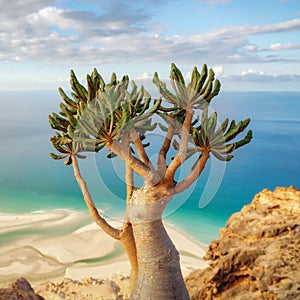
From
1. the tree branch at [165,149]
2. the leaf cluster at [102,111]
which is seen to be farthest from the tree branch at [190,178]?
the leaf cluster at [102,111]

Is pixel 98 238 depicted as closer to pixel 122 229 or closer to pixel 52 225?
pixel 52 225

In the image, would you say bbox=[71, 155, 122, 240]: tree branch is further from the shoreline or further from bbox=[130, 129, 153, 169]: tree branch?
→ the shoreline

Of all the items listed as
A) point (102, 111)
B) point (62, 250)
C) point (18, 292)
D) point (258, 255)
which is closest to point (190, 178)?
point (102, 111)

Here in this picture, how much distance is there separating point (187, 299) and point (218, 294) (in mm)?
598

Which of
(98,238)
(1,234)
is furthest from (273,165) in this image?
(1,234)

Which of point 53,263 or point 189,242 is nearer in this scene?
point 53,263

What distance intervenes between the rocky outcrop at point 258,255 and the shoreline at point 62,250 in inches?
128

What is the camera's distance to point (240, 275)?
582cm

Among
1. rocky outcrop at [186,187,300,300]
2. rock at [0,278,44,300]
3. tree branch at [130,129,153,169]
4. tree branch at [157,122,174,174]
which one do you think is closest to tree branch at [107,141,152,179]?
tree branch at [130,129,153,169]

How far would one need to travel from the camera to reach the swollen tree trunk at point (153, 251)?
5121 millimetres

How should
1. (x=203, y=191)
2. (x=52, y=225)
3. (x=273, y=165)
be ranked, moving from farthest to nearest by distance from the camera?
(x=273, y=165) < (x=52, y=225) < (x=203, y=191)

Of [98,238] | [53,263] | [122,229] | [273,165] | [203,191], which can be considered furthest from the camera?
[273,165]

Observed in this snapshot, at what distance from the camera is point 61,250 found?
1116cm

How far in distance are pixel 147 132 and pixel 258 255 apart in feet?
7.45
